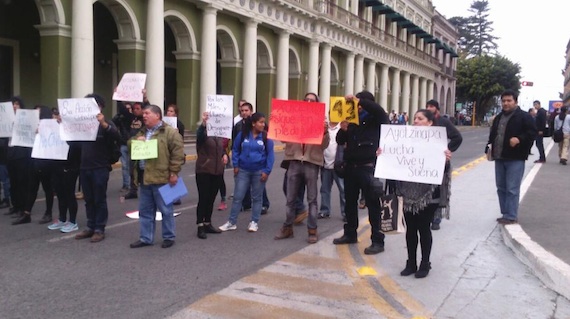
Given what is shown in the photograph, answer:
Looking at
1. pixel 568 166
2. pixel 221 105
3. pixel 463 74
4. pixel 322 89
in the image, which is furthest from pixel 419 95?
pixel 221 105

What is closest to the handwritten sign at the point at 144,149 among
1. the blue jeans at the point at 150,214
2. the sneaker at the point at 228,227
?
the blue jeans at the point at 150,214

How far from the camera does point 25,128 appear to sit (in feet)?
27.8

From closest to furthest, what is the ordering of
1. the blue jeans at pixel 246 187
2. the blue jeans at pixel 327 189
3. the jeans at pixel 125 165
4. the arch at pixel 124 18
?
the blue jeans at pixel 246 187, the blue jeans at pixel 327 189, the jeans at pixel 125 165, the arch at pixel 124 18

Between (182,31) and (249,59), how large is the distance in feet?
13.9

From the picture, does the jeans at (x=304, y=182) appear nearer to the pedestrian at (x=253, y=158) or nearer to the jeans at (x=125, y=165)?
the pedestrian at (x=253, y=158)

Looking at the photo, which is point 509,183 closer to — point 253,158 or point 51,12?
point 253,158

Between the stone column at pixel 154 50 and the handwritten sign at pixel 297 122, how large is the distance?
43.9 feet

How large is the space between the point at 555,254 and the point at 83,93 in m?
14.7

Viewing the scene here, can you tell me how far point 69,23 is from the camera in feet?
55.9

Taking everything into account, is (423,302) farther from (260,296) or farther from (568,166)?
(568,166)

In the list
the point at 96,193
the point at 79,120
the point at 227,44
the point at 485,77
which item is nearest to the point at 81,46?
the point at 227,44

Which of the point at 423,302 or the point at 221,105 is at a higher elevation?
the point at 221,105

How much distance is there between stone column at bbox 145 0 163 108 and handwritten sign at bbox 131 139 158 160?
44.5ft

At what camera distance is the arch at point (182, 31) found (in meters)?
21.9
